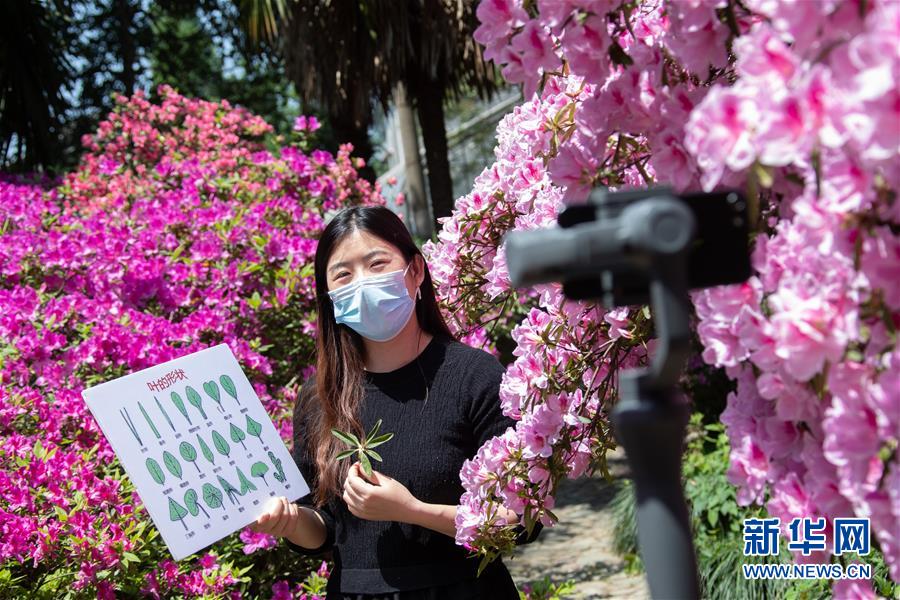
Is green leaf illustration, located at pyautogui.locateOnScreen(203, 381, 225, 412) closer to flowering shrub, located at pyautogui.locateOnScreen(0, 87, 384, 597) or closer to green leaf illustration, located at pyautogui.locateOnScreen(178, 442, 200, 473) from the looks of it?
green leaf illustration, located at pyautogui.locateOnScreen(178, 442, 200, 473)

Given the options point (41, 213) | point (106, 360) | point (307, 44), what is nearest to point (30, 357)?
point (106, 360)

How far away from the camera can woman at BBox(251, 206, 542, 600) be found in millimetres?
2299

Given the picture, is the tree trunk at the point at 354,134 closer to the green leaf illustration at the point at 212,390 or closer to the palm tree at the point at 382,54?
the palm tree at the point at 382,54

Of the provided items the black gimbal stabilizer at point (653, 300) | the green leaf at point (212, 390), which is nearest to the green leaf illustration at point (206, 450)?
the green leaf at point (212, 390)

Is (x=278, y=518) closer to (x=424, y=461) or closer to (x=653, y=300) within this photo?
(x=424, y=461)

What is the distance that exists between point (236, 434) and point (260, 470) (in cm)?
12

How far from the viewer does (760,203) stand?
53.0 inches

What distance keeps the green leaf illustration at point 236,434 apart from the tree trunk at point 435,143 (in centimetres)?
626

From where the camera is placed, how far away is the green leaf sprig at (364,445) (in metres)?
2.21

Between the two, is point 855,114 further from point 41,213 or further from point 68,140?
point 68,140

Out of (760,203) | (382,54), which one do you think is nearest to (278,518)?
(760,203)

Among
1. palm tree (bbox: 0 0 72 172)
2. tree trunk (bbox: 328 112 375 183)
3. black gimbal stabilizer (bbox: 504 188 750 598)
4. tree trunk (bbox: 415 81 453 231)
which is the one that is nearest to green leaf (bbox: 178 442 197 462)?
black gimbal stabilizer (bbox: 504 188 750 598)

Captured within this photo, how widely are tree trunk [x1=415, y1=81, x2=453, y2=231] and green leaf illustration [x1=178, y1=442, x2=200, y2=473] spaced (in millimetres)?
6342

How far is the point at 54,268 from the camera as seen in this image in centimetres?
421
